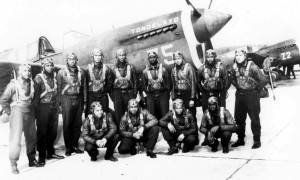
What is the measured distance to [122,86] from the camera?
4883 millimetres

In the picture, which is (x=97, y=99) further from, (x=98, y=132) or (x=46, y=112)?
(x=46, y=112)

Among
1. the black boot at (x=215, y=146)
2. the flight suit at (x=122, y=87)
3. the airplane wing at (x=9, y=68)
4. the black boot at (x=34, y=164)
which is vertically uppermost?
the airplane wing at (x=9, y=68)

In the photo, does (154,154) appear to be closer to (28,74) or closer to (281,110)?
(28,74)

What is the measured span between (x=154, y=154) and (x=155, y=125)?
0.45m

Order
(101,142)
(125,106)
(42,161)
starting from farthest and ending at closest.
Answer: (125,106)
(42,161)
(101,142)

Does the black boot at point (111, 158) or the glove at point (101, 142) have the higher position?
the glove at point (101, 142)

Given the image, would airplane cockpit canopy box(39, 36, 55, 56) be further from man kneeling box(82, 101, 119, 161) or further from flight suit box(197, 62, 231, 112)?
flight suit box(197, 62, 231, 112)

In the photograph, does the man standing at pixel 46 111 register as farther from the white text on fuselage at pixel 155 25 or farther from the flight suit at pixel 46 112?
the white text on fuselage at pixel 155 25

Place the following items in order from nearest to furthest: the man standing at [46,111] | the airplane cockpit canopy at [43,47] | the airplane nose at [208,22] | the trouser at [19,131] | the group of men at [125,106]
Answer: the trouser at [19,131], the group of men at [125,106], the man standing at [46,111], the airplane nose at [208,22], the airplane cockpit canopy at [43,47]

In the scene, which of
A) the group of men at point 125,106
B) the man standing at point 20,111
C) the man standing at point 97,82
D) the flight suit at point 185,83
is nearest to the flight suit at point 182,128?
the group of men at point 125,106

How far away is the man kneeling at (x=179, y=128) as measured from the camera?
427cm

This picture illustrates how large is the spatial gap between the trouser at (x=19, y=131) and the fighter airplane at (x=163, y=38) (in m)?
3.01

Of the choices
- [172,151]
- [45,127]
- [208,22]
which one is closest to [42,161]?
[45,127]

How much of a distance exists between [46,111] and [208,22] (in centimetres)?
379
